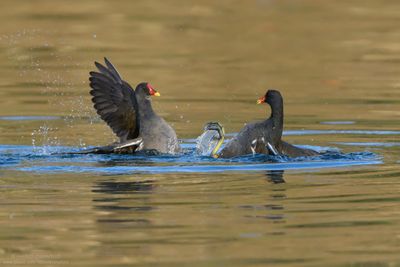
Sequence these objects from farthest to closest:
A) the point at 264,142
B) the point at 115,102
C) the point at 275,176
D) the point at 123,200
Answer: the point at 115,102
the point at 264,142
the point at 275,176
the point at 123,200

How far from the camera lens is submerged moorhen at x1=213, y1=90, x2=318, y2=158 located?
11.4 metres

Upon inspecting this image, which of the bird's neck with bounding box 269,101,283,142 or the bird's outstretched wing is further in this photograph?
the bird's outstretched wing

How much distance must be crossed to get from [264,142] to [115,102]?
2.10 m

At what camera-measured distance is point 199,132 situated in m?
13.4

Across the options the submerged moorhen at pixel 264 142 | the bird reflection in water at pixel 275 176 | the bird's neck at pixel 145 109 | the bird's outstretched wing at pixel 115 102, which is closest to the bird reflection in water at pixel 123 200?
the bird reflection in water at pixel 275 176

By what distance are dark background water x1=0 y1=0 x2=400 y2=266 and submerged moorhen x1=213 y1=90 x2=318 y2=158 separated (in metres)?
0.32

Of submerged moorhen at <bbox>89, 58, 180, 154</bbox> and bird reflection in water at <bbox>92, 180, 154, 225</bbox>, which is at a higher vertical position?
submerged moorhen at <bbox>89, 58, 180, 154</bbox>

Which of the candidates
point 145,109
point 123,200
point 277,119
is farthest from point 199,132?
point 123,200

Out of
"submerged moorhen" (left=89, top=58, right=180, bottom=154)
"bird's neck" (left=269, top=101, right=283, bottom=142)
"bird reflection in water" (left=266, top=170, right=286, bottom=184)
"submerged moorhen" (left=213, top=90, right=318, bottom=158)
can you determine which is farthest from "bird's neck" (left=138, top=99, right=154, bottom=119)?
"bird reflection in water" (left=266, top=170, right=286, bottom=184)

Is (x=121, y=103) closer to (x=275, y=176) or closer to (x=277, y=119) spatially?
(x=277, y=119)

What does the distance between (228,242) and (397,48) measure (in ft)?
43.7

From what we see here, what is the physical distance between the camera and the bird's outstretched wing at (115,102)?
12.8m

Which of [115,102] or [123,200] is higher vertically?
[115,102]

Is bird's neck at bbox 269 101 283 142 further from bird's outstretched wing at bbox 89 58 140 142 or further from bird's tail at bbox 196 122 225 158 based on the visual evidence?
bird's outstretched wing at bbox 89 58 140 142
